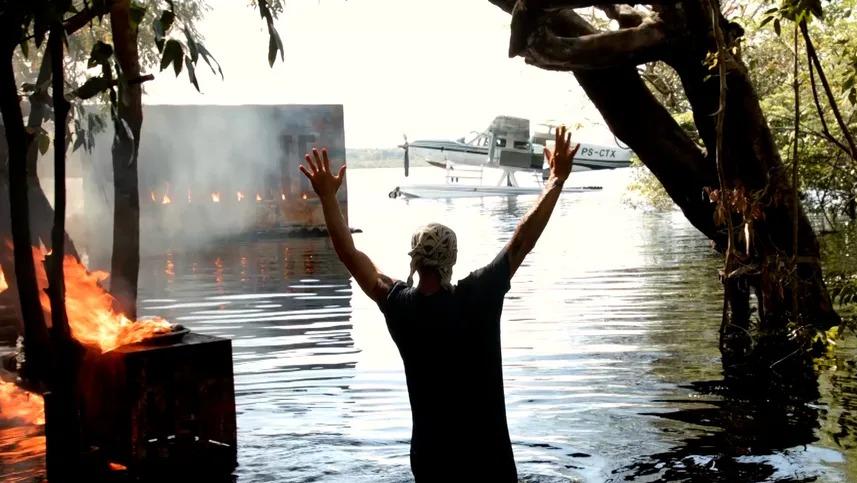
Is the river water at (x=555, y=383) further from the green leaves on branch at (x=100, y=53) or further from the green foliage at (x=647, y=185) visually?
the green foliage at (x=647, y=185)

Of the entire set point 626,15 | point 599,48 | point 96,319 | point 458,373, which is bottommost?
point 96,319

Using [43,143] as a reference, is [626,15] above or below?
above

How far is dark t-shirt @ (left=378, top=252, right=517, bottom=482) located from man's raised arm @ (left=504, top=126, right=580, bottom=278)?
101mm

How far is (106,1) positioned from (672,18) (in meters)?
6.41

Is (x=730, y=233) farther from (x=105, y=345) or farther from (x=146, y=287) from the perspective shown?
(x=146, y=287)

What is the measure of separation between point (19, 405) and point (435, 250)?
6916 mm

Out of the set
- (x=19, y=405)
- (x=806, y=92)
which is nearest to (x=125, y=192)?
(x=19, y=405)

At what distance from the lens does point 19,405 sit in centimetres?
1041

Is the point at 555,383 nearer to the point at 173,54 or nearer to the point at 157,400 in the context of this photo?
the point at 157,400

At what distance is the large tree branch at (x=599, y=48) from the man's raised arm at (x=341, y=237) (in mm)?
5296

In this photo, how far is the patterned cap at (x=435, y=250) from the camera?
15.8 ft

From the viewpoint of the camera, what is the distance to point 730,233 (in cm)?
1037

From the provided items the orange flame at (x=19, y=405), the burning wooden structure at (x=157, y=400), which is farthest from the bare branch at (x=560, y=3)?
the orange flame at (x=19, y=405)

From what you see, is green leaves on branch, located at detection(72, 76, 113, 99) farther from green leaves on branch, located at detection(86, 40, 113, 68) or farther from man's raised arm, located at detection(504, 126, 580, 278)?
man's raised arm, located at detection(504, 126, 580, 278)
